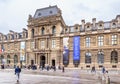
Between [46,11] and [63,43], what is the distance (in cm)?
1321

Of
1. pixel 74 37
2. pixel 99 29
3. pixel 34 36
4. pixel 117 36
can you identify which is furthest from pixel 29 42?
pixel 117 36

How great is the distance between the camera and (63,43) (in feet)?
227

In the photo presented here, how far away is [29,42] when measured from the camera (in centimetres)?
7825

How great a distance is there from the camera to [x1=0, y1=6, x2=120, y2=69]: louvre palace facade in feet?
203

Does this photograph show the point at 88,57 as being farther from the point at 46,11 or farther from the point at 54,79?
the point at 54,79

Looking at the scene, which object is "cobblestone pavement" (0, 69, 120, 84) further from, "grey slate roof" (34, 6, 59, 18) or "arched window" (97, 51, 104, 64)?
"grey slate roof" (34, 6, 59, 18)

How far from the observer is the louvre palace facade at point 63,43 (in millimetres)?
61869

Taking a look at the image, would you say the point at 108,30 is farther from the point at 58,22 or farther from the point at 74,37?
the point at 58,22

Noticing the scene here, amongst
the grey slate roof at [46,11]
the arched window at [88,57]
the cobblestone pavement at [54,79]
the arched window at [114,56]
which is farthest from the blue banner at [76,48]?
the cobblestone pavement at [54,79]

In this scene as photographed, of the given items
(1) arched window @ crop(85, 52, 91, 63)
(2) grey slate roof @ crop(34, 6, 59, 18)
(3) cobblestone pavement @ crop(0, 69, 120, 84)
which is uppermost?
(2) grey slate roof @ crop(34, 6, 59, 18)

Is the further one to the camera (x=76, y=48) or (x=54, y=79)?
(x=76, y=48)

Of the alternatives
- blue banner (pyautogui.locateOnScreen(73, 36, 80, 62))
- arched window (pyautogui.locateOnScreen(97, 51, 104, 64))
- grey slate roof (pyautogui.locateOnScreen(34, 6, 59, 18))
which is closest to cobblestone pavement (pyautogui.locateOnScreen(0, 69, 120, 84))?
arched window (pyautogui.locateOnScreen(97, 51, 104, 64))

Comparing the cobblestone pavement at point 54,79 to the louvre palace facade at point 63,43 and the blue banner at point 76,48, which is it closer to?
the louvre palace facade at point 63,43

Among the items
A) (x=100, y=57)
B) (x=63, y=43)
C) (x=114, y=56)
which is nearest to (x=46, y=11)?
(x=63, y=43)
